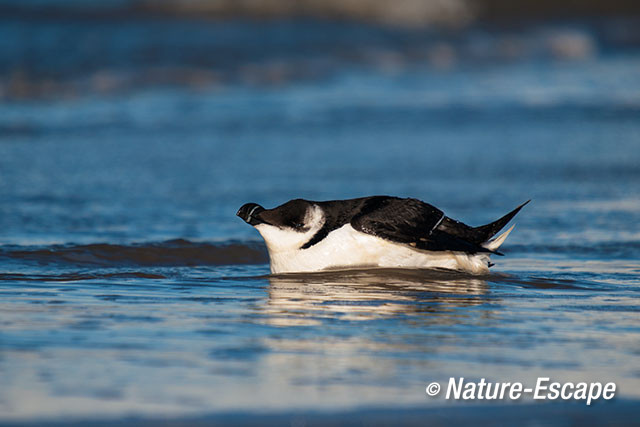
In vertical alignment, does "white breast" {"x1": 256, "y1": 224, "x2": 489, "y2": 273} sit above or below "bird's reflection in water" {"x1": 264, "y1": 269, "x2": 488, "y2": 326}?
above

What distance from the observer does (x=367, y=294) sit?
5.28 metres

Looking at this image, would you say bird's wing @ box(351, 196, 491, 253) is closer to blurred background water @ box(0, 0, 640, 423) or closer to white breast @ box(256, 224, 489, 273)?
white breast @ box(256, 224, 489, 273)

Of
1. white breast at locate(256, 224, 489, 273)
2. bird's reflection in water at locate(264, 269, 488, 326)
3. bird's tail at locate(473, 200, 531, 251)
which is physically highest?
bird's tail at locate(473, 200, 531, 251)

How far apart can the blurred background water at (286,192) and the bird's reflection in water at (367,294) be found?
27 mm

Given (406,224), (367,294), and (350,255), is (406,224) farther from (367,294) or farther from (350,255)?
(367,294)

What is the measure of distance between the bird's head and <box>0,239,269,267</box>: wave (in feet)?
4.20

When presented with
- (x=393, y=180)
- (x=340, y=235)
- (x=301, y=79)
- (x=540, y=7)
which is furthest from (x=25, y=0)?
(x=340, y=235)

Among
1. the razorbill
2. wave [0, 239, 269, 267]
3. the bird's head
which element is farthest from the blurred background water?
the bird's head

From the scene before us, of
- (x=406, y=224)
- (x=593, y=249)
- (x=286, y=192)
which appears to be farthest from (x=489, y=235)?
(x=286, y=192)

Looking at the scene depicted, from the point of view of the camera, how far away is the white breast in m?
5.55

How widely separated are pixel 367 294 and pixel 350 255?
1.25 ft

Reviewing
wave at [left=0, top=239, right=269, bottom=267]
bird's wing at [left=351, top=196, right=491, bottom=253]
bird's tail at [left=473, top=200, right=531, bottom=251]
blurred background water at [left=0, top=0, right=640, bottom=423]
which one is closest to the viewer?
blurred background water at [left=0, top=0, right=640, bottom=423]

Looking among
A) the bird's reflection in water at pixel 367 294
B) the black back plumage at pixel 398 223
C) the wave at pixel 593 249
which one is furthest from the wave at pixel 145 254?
the wave at pixel 593 249

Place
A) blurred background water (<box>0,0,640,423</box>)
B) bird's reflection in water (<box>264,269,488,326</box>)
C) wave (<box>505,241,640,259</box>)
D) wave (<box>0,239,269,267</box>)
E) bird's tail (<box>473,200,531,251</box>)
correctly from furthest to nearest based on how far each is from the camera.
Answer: wave (<box>505,241,640,259</box>)
wave (<box>0,239,269,267</box>)
bird's tail (<box>473,200,531,251</box>)
bird's reflection in water (<box>264,269,488,326</box>)
blurred background water (<box>0,0,640,423</box>)
